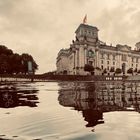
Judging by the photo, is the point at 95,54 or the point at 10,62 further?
the point at 95,54

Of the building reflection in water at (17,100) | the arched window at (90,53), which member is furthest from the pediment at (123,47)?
the building reflection in water at (17,100)

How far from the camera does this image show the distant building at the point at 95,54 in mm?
130875

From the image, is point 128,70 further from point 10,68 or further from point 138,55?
point 10,68

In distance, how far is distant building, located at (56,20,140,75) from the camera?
131 meters

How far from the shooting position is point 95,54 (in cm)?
13362

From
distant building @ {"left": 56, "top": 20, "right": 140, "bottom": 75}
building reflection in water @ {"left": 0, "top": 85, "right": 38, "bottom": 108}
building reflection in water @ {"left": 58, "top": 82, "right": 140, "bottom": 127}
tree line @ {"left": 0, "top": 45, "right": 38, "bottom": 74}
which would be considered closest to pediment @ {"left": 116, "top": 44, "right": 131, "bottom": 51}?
distant building @ {"left": 56, "top": 20, "right": 140, "bottom": 75}

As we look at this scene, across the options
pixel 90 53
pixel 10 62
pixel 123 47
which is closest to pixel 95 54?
pixel 90 53

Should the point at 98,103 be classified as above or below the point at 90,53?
below

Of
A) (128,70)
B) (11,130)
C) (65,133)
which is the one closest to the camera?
(65,133)

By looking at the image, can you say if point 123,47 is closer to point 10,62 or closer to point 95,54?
point 95,54

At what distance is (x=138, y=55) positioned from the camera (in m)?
156

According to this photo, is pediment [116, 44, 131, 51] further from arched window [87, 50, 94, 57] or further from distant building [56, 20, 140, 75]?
arched window [87, 50, 94, 57]

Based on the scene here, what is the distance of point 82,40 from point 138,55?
4046 cm

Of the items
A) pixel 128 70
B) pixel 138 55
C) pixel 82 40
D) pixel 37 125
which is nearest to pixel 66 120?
pixel 37 125
